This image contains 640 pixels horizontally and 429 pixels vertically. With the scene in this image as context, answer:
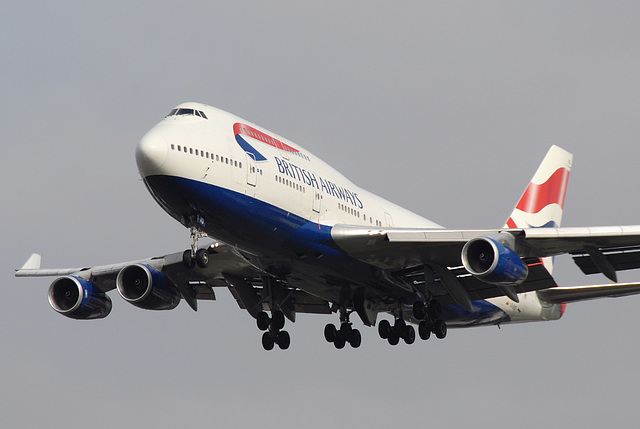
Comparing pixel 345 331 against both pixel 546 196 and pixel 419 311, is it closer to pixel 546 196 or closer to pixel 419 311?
pixel 419 311

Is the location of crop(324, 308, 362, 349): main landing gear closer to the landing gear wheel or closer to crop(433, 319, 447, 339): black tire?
the landing gear wheel

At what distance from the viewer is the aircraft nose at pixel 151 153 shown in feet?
103

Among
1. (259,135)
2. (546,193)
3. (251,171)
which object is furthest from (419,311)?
(546,193)

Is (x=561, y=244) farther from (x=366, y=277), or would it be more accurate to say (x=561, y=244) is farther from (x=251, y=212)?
(x=251, y=212)

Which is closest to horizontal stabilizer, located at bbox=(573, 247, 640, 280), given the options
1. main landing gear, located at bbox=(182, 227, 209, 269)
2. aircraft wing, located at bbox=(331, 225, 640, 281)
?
aircraft wing, located at bbox=(331, 225, 640, 281)

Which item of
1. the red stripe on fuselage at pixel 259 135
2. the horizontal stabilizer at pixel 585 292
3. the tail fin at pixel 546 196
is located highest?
the tail fin at pixel 546 196

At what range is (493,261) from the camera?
34031mm

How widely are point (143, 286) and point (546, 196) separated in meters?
19.2

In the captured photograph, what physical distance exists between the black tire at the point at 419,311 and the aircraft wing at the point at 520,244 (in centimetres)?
277

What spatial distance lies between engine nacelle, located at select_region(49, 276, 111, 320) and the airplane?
44 millimetres

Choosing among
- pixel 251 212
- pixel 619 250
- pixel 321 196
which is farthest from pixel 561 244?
pixel 251 212

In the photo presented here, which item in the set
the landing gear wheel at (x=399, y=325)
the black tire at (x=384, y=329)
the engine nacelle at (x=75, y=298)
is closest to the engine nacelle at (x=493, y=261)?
the landing gear wheel at (x=399, y=325)

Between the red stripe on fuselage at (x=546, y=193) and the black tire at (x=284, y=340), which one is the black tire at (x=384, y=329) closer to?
the black tire at (x=284, y=340)

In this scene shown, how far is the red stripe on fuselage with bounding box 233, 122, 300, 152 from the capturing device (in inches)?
1336
